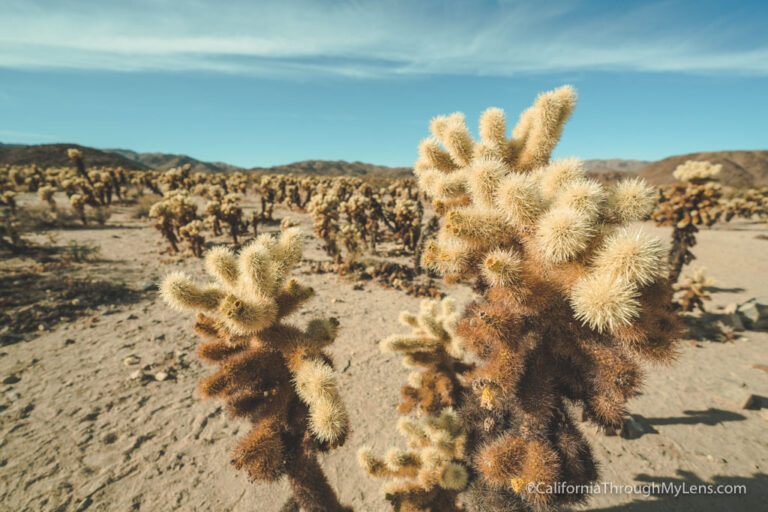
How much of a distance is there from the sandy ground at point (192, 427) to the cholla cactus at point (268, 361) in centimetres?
238

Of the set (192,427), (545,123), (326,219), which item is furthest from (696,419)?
(326,219)

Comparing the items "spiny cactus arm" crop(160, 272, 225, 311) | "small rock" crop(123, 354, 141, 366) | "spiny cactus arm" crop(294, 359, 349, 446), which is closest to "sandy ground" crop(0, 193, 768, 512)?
"small rock" crop(123, 354, 141, 366)

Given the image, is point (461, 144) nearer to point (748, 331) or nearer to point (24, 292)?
point (748, 331)

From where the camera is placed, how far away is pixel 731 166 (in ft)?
247

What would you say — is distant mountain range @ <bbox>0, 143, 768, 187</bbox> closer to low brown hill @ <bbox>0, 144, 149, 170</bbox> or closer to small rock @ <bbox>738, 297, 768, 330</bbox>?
low brown hill @ <bbox>0, 144, 149, 170</bbox>

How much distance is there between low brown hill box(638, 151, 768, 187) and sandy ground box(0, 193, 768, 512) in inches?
3521

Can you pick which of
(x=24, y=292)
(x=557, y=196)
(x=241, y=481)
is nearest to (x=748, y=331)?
(x=557, y=196)

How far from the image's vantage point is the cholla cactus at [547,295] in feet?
5.02

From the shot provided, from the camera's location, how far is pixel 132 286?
9.66m

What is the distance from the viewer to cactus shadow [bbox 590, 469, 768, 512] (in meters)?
3.62

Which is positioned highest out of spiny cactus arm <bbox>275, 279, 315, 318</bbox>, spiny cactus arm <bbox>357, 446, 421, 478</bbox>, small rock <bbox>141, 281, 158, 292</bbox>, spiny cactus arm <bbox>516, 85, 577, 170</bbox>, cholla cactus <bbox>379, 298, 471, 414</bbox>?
spiny cactus arm <bbox>516, 85, 577, 170</bbox>

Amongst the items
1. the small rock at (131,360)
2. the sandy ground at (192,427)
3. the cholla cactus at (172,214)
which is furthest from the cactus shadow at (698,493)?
the cholla cactus at (172,214)

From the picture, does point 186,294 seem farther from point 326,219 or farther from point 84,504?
point 326,219

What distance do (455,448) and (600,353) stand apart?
1.58 m
